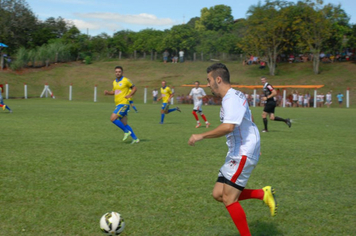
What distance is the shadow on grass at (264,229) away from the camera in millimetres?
4598

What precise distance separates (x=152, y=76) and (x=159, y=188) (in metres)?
57.1

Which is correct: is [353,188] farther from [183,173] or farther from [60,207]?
[60,207]

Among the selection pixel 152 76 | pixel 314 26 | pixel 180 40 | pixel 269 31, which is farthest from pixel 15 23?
pixel 314 26

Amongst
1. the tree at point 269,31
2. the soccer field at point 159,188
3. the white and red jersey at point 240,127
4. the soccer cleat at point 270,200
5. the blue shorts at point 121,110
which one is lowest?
the soccer field at point 159,188

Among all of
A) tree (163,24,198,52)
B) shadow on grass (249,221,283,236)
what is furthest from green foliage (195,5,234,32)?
shadow on grass (249,221,283,236)

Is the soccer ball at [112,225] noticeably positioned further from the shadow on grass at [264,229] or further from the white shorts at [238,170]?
the shadow on grass at [264,229]

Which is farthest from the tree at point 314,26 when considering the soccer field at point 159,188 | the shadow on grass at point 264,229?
the shadow on grass at point 264,229

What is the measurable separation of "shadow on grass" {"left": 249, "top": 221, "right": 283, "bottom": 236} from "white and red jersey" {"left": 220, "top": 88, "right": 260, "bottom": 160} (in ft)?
3.18

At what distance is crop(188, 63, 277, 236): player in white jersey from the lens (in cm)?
399

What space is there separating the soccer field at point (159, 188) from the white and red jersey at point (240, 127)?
1056mm

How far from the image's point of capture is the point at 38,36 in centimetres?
7012

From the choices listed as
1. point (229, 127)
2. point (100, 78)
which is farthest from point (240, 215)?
point (100, 78)

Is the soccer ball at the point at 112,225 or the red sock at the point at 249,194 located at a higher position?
the red sock at the point at 249,194

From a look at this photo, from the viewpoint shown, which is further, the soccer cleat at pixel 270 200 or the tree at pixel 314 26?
the tree at pixel 314 26
